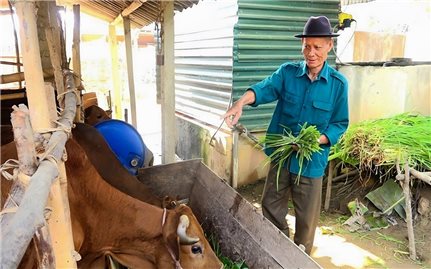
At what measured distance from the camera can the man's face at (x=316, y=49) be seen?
2.92m

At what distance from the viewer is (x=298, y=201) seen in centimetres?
331

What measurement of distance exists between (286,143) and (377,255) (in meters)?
2.10

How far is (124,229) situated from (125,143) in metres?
1.40

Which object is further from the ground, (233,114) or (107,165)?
(233,114)

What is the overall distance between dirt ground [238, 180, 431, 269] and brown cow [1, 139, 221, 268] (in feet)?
7.16

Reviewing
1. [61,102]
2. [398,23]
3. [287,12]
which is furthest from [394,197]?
[398,23]

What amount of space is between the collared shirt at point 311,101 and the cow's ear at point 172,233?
4.22 feet

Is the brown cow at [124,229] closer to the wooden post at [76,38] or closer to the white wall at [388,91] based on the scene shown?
the wooden post at [76,38]

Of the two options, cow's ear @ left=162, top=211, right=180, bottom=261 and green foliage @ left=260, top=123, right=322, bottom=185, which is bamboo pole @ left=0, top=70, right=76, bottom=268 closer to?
cow's ear @ left=162, top=211, right=180, bottom=261

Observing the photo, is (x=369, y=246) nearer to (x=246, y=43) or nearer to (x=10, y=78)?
(x=246, y=43)

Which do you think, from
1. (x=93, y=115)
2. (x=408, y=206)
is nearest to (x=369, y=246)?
(x=408, y=206)

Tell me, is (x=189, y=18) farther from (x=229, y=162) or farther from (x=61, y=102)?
(x=61, y=102)

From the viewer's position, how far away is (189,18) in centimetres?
732

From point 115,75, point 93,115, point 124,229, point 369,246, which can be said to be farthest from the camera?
point 115,75
